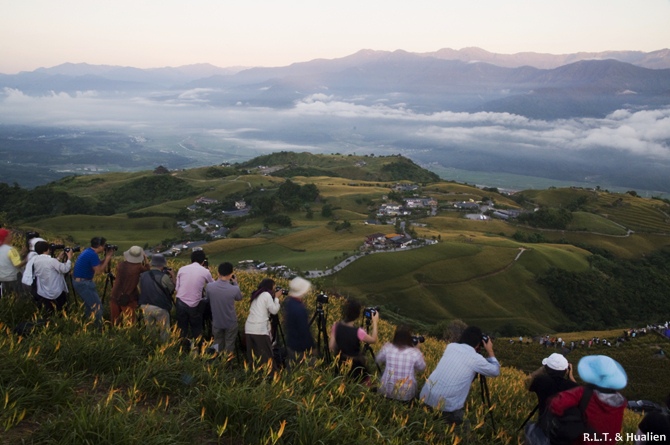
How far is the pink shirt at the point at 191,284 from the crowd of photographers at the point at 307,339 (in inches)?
0.7

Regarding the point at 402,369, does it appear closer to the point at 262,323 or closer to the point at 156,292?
the point at 262,323

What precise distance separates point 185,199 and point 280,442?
116 m

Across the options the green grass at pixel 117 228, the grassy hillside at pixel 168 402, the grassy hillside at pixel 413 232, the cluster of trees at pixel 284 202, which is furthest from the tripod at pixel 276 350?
the cluster of trees at pixel 284 202

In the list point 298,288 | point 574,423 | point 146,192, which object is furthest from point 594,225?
point 146,192

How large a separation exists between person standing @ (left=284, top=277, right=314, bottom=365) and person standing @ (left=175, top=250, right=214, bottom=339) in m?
1.77

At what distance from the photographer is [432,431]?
505 centimetres

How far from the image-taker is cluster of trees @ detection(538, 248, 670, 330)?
197 feet

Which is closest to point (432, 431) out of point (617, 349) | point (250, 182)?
point (617, 349)

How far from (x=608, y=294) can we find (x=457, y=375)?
72551 mm

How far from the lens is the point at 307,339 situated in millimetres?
6398

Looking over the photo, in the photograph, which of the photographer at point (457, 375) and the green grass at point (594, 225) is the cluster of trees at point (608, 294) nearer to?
the green grass at point (594, 225)

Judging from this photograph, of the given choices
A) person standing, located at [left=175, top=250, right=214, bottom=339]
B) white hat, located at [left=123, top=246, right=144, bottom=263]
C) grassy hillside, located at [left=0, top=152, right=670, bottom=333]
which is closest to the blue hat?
person standing, located at [left=175, top=250, right=214, bottom=339]

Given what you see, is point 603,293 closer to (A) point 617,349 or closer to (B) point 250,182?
(A) point 617,349

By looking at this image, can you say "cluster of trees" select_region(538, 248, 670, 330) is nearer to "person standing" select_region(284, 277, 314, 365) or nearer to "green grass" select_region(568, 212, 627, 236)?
"green grass" select_region(568, 212, 627, 236)
